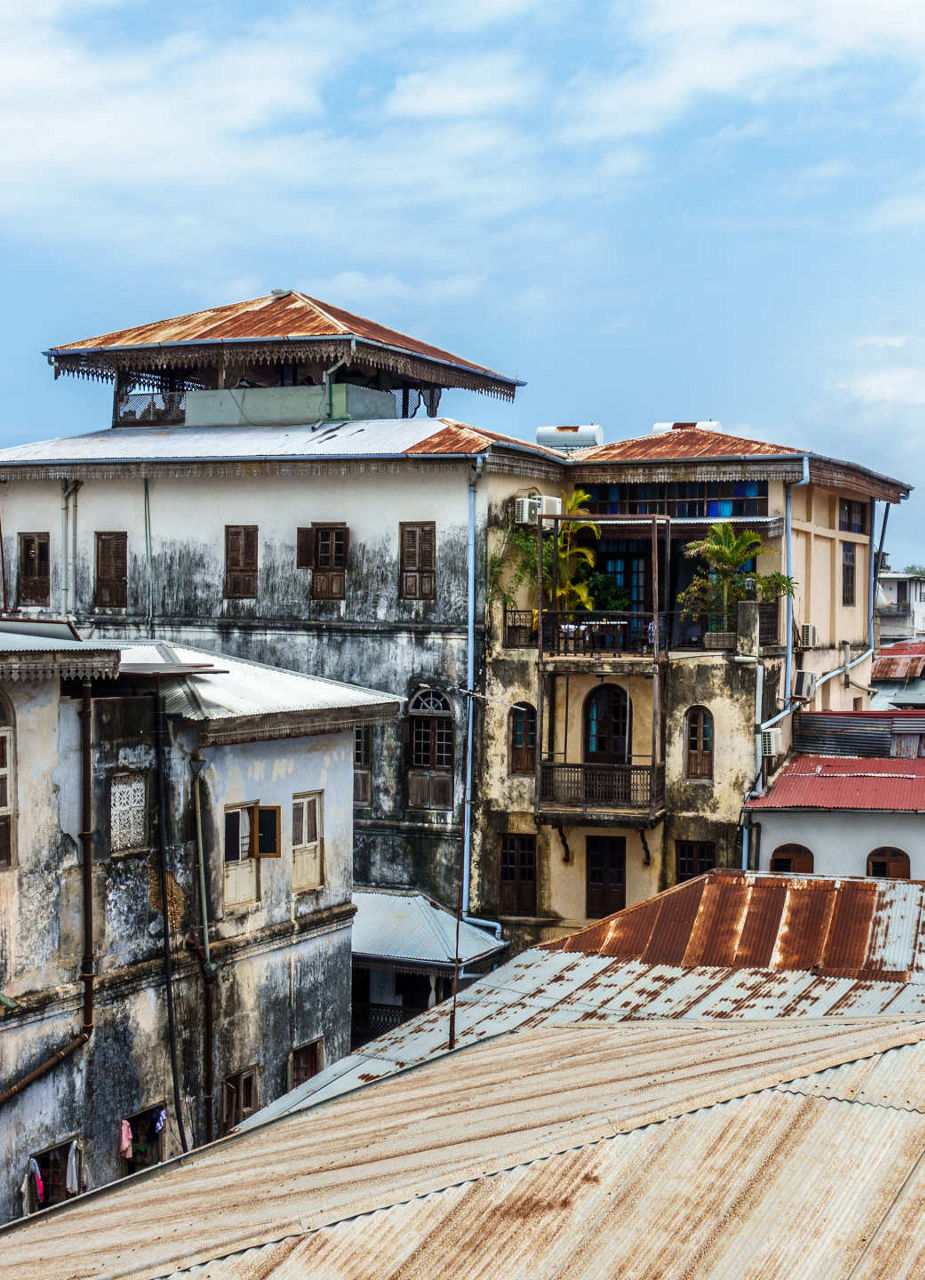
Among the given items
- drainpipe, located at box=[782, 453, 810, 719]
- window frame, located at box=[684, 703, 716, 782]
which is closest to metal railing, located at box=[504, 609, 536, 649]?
window frame, located at box=[684, 703, 716, 782]

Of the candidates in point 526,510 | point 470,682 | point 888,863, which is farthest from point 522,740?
point 888,863

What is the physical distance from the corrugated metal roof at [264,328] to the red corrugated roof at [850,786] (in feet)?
41.6

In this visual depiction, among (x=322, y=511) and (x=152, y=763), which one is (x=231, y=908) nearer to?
(x=152, y=763)

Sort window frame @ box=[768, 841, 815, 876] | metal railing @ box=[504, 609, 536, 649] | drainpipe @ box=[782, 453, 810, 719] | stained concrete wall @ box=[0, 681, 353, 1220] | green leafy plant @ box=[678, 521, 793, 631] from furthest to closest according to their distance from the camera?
drainpipe @ box=[782, 453, 810, 719] < metal railing @ box=[504, 609, 536, 649] < green leafy plant @ box=[678, 521, 793, 631] < window frame @ box=[768, 841, 815, 876] < stained concrete wall @ box=[0, 681, 353, 1220]

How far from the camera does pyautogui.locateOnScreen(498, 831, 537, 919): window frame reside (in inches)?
1172

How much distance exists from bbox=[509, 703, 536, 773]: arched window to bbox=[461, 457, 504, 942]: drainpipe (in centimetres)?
83

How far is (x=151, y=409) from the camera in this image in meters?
34.9

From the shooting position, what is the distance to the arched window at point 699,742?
28.9 m

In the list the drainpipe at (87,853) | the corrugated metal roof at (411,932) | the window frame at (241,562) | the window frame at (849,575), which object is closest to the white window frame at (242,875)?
the drainpipe at (87,853)

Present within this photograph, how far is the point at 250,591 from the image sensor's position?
3134 cm

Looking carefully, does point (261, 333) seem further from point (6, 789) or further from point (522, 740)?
point (6, 789)

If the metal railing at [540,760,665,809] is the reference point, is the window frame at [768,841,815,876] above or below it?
below

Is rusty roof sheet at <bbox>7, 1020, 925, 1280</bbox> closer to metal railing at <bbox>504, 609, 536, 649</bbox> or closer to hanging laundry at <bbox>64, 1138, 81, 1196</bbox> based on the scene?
hanging laundry at <bbox>64, 1138, 81, 1196</bbox>

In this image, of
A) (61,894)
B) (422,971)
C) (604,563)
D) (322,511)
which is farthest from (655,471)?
(61,894)
